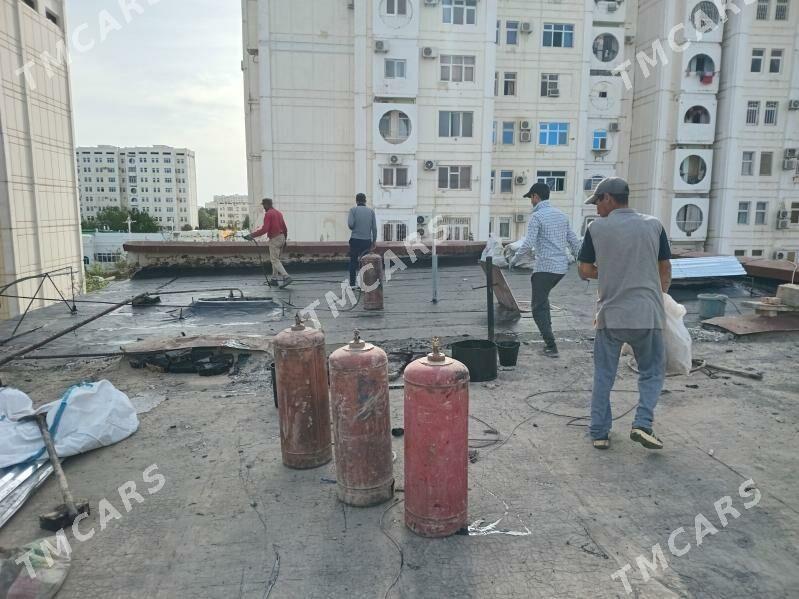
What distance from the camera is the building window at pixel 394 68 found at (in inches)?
1085

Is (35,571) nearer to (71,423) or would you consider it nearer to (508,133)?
(71,423)

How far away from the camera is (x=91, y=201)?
12912 centimetres

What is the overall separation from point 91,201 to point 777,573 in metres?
151

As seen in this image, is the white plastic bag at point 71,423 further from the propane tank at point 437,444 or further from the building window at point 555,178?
the building window at point 555,178

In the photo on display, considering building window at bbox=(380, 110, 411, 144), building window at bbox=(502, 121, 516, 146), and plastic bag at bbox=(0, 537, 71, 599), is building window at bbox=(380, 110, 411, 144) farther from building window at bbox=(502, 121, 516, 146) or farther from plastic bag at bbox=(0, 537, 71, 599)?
plastic bag at bbox=(0, 537, 71, 599)

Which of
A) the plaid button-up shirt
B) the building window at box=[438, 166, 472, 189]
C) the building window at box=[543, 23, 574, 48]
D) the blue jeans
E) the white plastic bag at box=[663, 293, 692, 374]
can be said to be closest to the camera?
the blue jeans

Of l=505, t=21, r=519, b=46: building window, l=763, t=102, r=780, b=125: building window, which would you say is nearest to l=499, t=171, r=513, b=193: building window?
l=505, t=21, r=519, b=46: building window

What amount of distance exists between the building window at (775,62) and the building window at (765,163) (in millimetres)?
4638

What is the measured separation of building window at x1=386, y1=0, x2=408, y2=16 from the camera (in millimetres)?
27172

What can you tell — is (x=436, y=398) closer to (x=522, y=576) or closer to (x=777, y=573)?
(x=522, y=576)

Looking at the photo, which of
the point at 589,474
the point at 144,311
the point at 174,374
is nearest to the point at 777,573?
the point at 589,474

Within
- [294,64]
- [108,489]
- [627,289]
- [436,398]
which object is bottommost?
[108,489]

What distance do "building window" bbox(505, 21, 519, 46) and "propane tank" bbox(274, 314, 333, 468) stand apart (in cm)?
3097

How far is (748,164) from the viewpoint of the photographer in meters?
30.7
